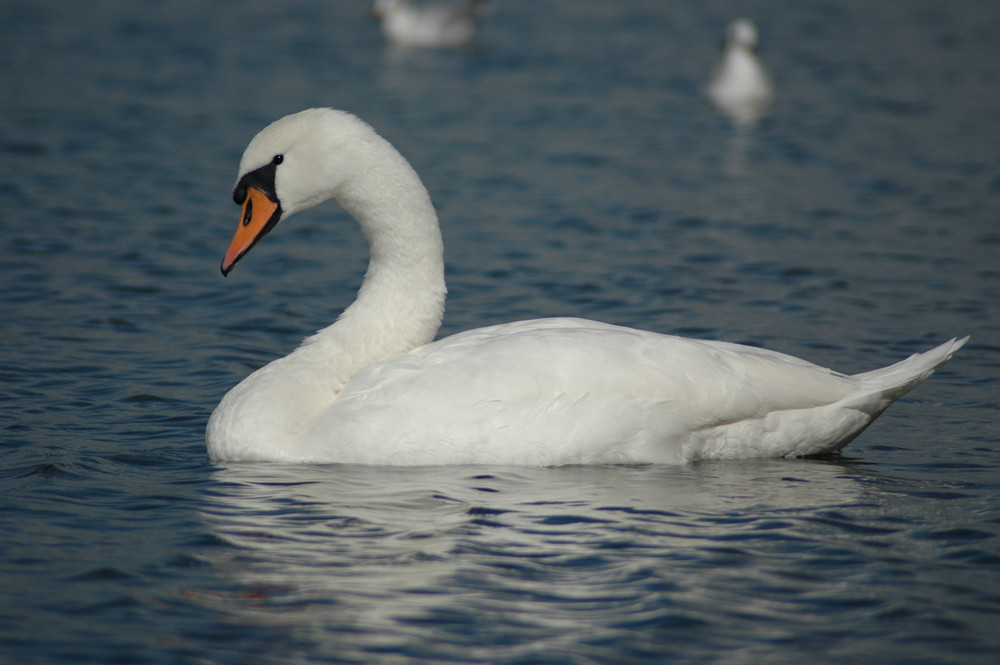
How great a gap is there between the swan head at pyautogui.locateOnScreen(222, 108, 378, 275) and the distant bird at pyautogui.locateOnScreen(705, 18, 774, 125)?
1176 cm

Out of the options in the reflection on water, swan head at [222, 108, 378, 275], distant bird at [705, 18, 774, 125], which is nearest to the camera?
the reflection on water

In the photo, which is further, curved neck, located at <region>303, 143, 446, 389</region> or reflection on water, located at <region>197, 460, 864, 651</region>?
curved neck, located at <region>303, 143, 446, 389</region>

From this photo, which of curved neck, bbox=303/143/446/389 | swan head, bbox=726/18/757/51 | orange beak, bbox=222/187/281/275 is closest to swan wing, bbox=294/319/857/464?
curved neck, bbox=303/143/446/389

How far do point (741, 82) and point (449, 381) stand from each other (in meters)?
13.2

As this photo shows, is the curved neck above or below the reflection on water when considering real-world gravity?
above

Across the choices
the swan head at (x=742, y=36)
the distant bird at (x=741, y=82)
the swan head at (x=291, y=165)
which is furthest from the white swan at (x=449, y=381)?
the swan head at (x=742, y=36)

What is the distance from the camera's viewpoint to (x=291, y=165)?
715 centimetres

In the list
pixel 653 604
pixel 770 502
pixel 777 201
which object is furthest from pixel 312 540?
pixel 777 201

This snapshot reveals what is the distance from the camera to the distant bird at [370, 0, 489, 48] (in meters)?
24.4

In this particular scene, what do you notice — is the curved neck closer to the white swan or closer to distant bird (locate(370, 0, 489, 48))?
the white swan

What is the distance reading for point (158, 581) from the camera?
5.43m

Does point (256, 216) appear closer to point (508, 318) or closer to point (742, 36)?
point (508, 318)

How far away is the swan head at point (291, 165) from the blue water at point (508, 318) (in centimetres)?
134

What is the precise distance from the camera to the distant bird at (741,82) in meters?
18.6
